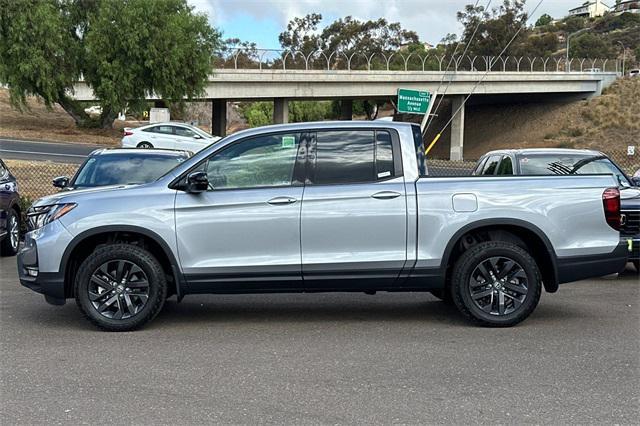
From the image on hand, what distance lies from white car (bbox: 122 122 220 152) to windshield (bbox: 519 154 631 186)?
1924 cm

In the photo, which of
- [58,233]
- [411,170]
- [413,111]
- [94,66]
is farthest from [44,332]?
[94,66]

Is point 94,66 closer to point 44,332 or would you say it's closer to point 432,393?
point 44,332

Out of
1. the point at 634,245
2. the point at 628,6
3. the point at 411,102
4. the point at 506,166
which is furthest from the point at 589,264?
the point at 628,6

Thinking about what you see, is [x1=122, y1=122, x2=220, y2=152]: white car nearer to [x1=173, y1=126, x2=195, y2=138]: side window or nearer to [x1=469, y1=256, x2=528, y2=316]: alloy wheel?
[x1=173, y1=126, x2=195, y2=138]: side window

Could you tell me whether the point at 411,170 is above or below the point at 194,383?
above

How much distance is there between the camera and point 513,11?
88.1 m

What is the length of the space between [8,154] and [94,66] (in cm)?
1352

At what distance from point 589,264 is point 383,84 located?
51081 millimetres

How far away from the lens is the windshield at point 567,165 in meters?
10.3

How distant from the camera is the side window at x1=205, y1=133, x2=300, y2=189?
21.9 feet

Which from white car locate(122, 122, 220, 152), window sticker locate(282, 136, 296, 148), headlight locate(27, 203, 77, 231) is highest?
white car locate(122, 122, 220, 152)

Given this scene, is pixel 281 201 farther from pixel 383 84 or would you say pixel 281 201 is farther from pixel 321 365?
pixel 383 84

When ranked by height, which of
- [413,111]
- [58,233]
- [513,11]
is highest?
[513,11]

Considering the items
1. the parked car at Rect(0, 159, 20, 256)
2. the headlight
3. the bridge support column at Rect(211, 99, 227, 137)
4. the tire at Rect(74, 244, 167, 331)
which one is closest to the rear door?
the tire at Rect(74, 244, 167, 331)
